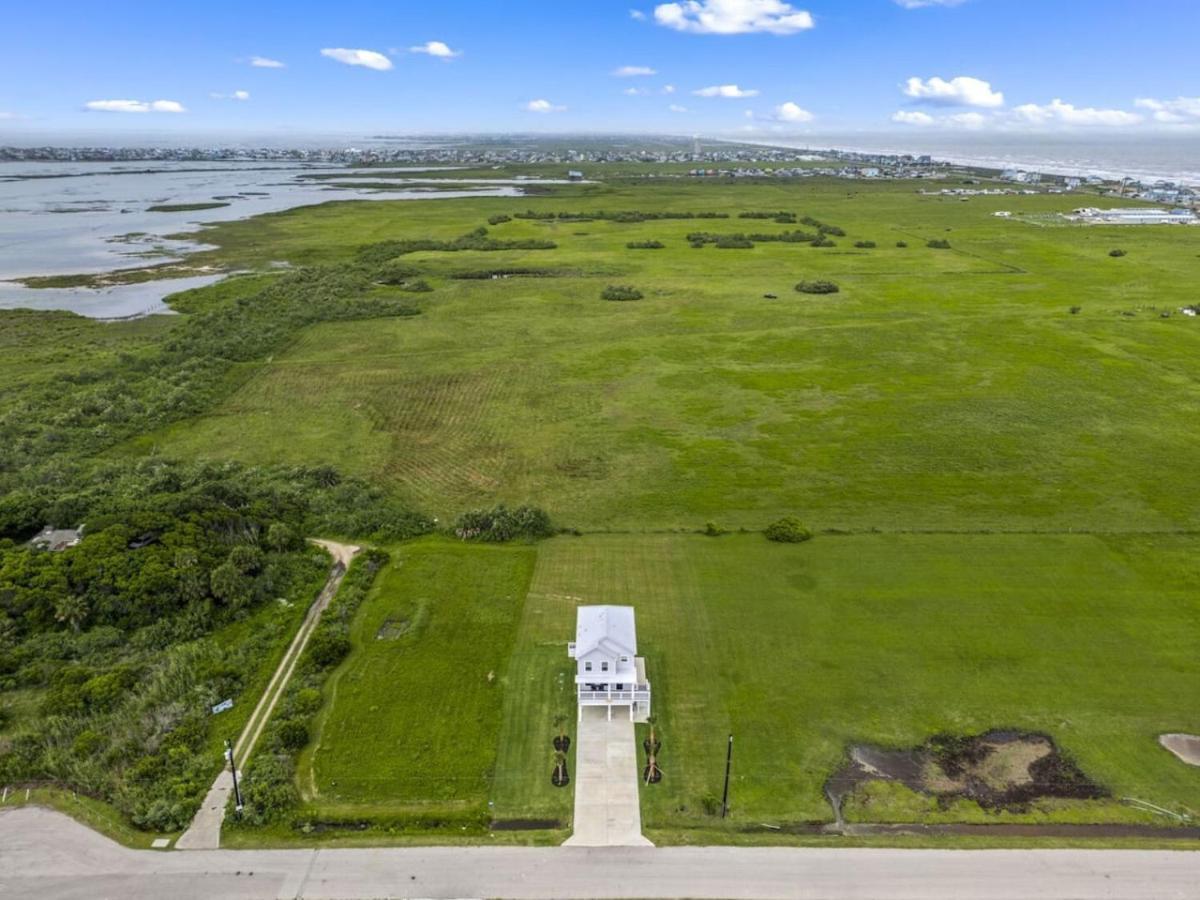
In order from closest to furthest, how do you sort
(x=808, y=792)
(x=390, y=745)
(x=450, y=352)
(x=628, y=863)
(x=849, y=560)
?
(x=628, y=863)
(x=808, y=792)
(x=390, y=745)
(x=849, y=560)
(x=450, y=352)

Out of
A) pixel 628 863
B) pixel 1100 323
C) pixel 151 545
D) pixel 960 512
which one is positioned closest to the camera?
pixel 628 863

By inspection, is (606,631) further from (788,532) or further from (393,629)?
(788,532)

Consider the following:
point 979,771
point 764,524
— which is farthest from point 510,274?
point 979,771

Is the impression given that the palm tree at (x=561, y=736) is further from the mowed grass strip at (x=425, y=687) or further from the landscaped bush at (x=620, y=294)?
the landscaped bush at (x=620, y=294)

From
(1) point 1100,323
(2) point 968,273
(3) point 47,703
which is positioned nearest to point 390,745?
(3) point 47,703

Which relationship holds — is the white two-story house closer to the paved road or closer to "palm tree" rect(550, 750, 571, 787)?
"palm tree" rect(550, 750, 571, 787)

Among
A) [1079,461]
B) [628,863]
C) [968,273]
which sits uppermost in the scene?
[968,273]

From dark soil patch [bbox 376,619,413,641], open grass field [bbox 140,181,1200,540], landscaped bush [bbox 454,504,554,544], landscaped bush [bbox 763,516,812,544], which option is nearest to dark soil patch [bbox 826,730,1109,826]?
landscaped bush [bbox 763,516,812,544]

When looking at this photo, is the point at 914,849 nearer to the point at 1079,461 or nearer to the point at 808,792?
the point at 808,792

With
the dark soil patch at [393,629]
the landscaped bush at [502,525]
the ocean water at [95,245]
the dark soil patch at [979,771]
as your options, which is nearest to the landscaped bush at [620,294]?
the ocean water at [95,245]
